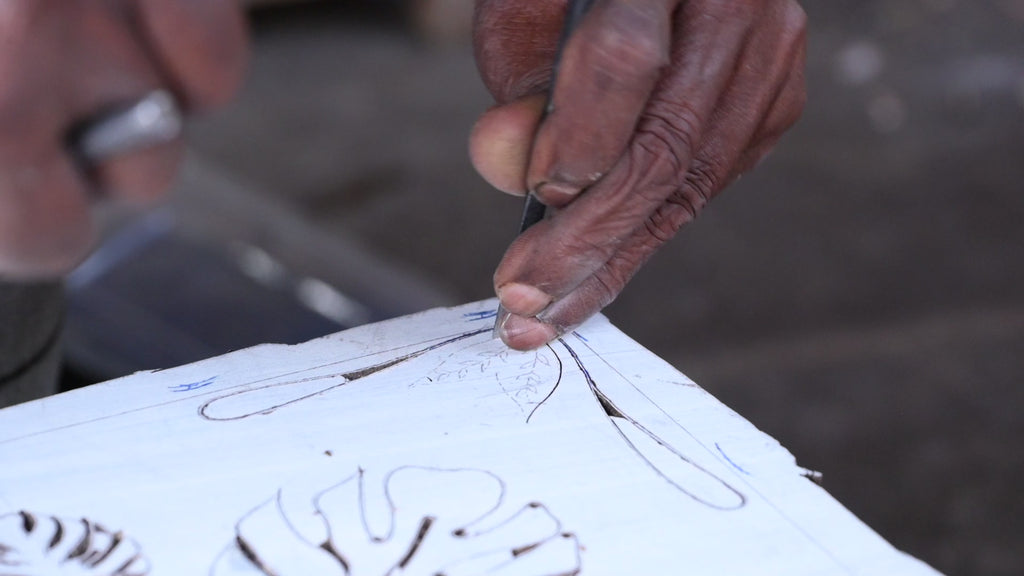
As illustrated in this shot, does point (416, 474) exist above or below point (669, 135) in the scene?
below

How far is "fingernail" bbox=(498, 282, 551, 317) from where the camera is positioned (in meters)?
0.84

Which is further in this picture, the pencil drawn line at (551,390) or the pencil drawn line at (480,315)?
the pencil drawn line at (480,315)

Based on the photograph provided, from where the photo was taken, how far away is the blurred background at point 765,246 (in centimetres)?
175

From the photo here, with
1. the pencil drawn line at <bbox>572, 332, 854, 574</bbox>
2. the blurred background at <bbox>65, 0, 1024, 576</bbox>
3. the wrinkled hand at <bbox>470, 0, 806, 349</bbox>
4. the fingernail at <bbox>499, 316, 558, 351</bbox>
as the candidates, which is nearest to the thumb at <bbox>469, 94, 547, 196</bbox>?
the wrinkled hand at <bbox>470, 0, 806, 349</bbox>

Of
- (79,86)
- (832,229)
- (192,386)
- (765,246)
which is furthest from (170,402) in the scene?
(832,229)

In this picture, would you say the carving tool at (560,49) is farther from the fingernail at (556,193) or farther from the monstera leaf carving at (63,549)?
the monstera leaf carving at (63,549)

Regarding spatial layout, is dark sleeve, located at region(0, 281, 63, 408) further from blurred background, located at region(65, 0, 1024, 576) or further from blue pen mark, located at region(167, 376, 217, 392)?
blurred background, located at region(65, 0, 1024, 576)

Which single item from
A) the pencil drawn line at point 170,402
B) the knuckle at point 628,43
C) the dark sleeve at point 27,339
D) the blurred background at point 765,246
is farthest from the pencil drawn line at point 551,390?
the blurred background at point 765,246

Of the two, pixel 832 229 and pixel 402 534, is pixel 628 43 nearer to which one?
pixel 402 534

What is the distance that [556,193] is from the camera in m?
0.85

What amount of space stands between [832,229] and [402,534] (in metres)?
2.34

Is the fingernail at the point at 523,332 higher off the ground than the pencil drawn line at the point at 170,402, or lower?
higher

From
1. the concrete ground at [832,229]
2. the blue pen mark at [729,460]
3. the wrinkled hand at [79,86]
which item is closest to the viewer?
the wrinkled hand at [79,86]

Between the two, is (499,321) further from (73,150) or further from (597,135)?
(73,150)
